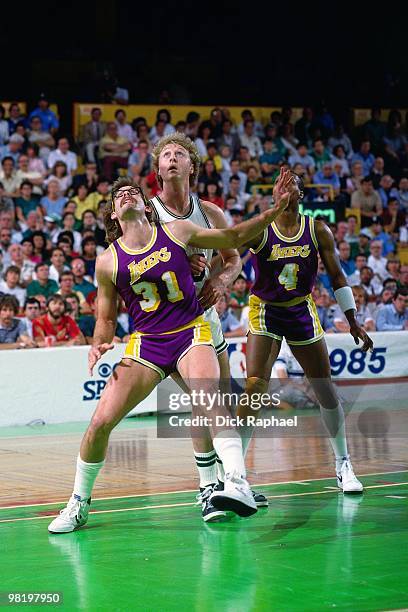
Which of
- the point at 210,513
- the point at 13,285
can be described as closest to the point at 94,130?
the point at 13,285

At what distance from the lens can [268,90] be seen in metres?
24.4

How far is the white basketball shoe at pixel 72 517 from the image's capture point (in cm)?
718

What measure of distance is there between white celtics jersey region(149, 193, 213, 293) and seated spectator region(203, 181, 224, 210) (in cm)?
1112

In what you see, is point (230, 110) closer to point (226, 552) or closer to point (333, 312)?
point (333, 312)

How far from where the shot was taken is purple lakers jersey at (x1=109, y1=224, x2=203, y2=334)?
7.09 m

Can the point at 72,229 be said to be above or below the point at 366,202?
below

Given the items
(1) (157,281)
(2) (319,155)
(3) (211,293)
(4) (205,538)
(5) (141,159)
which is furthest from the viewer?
(2) (319,155)

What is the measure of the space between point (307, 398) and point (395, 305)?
291 centimetres

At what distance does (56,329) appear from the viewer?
14602 millimetres

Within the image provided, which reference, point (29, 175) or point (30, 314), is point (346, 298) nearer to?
point (30, 314)

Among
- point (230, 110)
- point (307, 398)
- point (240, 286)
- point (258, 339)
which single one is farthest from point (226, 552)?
point (230, 110)

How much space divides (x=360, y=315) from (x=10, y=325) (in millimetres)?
5527

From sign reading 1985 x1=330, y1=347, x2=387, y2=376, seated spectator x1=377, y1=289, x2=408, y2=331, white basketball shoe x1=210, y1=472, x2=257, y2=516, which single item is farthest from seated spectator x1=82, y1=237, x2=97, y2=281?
white basketball shoe x1=210, y1=472, x2=257, y2=516

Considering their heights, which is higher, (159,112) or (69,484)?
(159,112)
